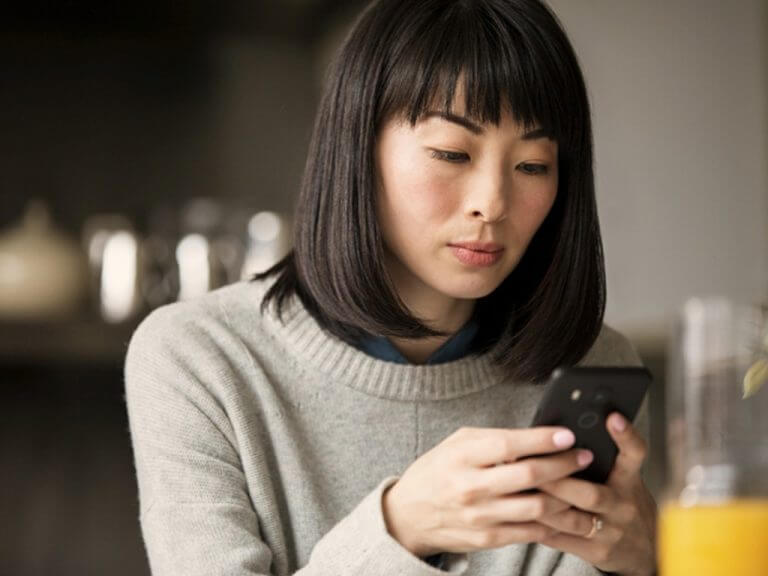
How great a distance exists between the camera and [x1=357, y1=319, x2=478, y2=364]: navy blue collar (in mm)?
1549

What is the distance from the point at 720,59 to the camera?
290cm

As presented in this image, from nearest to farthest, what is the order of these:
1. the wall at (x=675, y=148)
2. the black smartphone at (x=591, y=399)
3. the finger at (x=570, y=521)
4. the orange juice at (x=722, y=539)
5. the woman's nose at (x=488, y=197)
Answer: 1. the orange juice at (x=722, y=539)
2. the black smartphone at (x=591, y=399)
3. the finger at (x=570, y=521)
4. the woman's nose at (x=488, y=197)
5. the wall at (x=675, y=148)

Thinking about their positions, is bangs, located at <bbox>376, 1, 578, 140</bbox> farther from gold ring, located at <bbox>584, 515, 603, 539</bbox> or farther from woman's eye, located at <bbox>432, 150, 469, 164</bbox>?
gold ring, located at <bbox>584, 515, 603, 539</bbox>

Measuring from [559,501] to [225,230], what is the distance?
2.08 m

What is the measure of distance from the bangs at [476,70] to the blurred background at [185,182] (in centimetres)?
161

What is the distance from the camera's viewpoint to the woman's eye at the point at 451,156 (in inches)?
53.6

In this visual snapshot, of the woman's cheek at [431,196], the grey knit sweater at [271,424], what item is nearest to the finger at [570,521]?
the grey knit sweater at [271,424]

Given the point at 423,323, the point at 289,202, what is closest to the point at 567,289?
the point at 423,323

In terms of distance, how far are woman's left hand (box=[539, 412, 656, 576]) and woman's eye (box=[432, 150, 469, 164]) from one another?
1.16ft

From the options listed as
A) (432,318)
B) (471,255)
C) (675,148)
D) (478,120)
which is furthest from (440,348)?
(675,148)

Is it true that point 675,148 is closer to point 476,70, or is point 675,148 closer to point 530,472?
point 476,70

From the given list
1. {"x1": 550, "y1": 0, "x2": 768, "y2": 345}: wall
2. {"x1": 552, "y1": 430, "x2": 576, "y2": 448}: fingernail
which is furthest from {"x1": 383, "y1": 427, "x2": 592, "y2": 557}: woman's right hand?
{"x1": 550, "y1": 0, "x2": 768, "y2": 345}: wall

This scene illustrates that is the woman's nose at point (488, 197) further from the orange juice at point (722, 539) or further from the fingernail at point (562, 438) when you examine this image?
the orange juice at point (722, 539)

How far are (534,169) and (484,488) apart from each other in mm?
412
